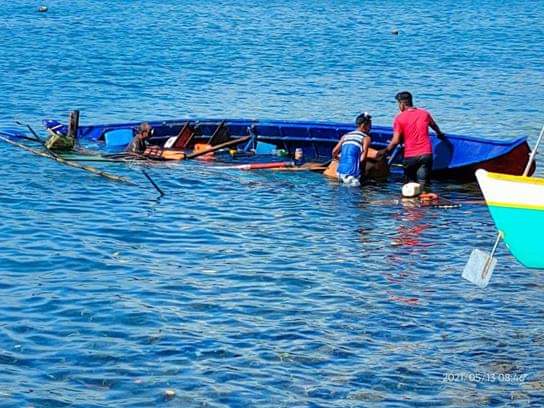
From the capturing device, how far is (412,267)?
16750 millimetres

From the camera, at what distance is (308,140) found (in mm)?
25609

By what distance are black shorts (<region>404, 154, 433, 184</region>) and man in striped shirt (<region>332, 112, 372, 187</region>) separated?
92 cm

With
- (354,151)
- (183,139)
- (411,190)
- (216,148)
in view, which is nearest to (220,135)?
(183,139)

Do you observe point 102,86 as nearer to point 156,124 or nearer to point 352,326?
point 156,124

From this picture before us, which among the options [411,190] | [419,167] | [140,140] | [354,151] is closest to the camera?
[411,190]

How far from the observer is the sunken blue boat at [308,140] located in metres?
22.4

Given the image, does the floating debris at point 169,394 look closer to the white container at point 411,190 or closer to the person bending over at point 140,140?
the white container at point 411,190

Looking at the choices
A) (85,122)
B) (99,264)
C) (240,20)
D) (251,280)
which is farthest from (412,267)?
(240,20)

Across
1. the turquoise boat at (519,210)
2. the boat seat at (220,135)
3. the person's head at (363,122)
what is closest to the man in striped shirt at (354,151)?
the person's head at (363,122)

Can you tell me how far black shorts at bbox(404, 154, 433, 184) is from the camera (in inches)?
863

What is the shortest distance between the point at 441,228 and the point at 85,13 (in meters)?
62.6

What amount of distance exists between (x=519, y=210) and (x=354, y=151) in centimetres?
954

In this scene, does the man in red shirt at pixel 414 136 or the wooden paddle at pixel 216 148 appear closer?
the man in red shirt at pixel 414 136

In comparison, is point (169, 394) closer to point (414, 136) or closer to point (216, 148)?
point (414, 136)
